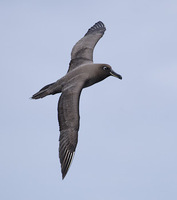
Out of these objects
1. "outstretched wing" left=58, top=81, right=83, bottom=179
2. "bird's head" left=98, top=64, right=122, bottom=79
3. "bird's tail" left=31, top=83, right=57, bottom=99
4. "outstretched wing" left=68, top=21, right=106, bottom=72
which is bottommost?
"outstretched wing" left=58, top=81, right=83, bottom=179

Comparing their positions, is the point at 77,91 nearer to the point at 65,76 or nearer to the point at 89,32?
the point at 65,76

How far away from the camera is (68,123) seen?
55.8ft

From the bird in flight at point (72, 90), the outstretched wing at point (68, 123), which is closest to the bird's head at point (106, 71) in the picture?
the bird in flight at point (72, 90)

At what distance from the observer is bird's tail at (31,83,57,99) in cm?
1789

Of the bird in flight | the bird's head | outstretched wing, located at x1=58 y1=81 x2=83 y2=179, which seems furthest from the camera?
the bird's head

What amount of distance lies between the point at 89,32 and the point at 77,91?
5559mm

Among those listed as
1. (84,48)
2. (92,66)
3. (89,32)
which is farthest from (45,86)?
(89,32)

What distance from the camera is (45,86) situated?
18.3 m

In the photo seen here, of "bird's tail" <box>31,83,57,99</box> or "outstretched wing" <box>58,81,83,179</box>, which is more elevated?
"bird's tail" <box>31,83,57,99</box>

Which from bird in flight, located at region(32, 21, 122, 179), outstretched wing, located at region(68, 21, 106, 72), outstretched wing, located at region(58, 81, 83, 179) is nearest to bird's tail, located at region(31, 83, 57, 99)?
bird in flight, located at region(32, 21, 122, 179)

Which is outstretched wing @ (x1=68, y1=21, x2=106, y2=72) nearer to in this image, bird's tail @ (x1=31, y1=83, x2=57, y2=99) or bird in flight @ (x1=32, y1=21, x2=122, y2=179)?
bird in flight @ (x1=32, y1=21, x2=122, y2=179)

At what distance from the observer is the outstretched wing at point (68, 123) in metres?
16.7

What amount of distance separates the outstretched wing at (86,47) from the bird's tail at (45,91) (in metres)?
1.63

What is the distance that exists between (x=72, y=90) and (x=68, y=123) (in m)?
1.24
